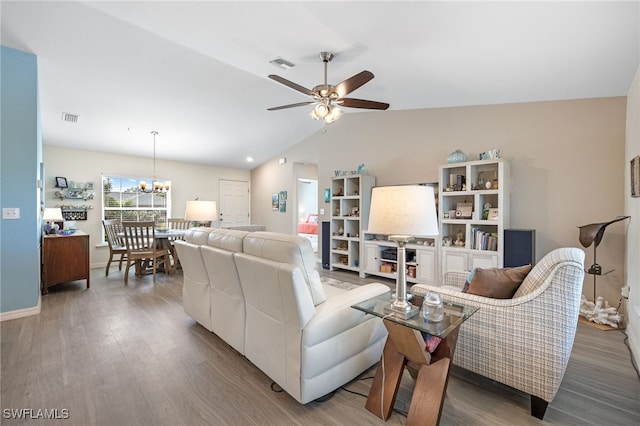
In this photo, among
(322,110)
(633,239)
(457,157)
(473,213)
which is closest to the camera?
(633,239)

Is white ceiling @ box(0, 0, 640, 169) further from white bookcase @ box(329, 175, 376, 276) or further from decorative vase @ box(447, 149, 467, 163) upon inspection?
white bookcase @ box(329, 175, 376, 276)

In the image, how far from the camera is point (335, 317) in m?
1.72

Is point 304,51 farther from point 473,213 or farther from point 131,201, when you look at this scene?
point 131,201

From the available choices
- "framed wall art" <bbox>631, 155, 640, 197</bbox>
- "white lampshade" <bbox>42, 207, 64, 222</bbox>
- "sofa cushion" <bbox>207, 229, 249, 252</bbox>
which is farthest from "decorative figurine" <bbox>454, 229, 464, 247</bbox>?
"white lampshade" <bbox>42, 207, 64, 222</bbox>

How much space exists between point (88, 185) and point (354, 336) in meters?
6.35

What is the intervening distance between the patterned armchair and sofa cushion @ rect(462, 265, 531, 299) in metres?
0.05

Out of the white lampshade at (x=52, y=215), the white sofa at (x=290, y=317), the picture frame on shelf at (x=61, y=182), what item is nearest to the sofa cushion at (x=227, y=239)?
the white sofa at (x=290, y=317)

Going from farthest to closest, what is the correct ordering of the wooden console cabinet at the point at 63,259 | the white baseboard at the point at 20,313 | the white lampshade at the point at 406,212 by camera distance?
the wooden console cabinet at the point at 63,259, the white baseboard at the point at 20,313, the white lampshade at the point at 406,212

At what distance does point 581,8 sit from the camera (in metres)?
1.87

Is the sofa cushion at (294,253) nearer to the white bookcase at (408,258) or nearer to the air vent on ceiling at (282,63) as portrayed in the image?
the air vent on ceiling at (282,63)

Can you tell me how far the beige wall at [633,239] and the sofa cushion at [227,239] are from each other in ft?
10.3

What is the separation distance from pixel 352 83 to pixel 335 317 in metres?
2.05

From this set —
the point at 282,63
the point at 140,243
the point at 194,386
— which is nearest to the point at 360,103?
the point at 282,63

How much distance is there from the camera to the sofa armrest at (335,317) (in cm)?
162
